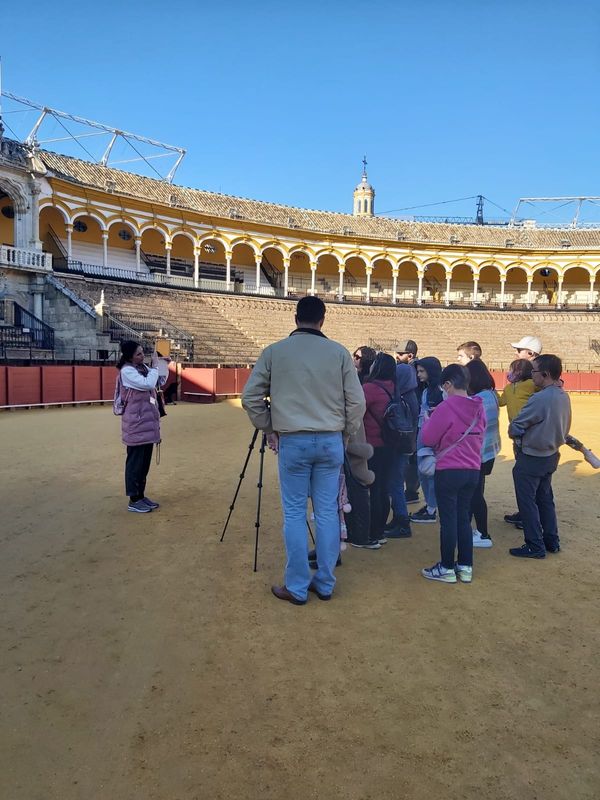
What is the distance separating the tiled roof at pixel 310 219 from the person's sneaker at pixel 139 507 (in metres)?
25.7

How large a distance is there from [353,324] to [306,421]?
97.5 feet

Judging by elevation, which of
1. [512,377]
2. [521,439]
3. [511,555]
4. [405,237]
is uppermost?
[405,237]

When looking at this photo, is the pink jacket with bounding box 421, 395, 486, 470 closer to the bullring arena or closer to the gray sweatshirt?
the gray sweatshirt

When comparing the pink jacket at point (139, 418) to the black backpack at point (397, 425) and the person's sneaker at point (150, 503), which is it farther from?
the black backpack at point (397, 425)

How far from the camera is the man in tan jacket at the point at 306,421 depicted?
3.42 metres

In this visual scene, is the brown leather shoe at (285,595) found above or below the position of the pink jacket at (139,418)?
→ below

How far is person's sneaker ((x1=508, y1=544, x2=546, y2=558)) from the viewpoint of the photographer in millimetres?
4516

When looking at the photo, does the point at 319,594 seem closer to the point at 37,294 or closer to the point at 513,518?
the point at 513,518

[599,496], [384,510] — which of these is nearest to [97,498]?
[384,510]

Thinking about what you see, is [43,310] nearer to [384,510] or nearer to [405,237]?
[384,510]

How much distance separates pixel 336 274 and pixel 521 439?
123ft

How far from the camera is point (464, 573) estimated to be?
3986 mm

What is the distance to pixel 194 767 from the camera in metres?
2.08

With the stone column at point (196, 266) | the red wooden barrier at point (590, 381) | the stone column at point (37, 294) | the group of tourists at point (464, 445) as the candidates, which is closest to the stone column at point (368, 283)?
the stone column at point (196, 266)
